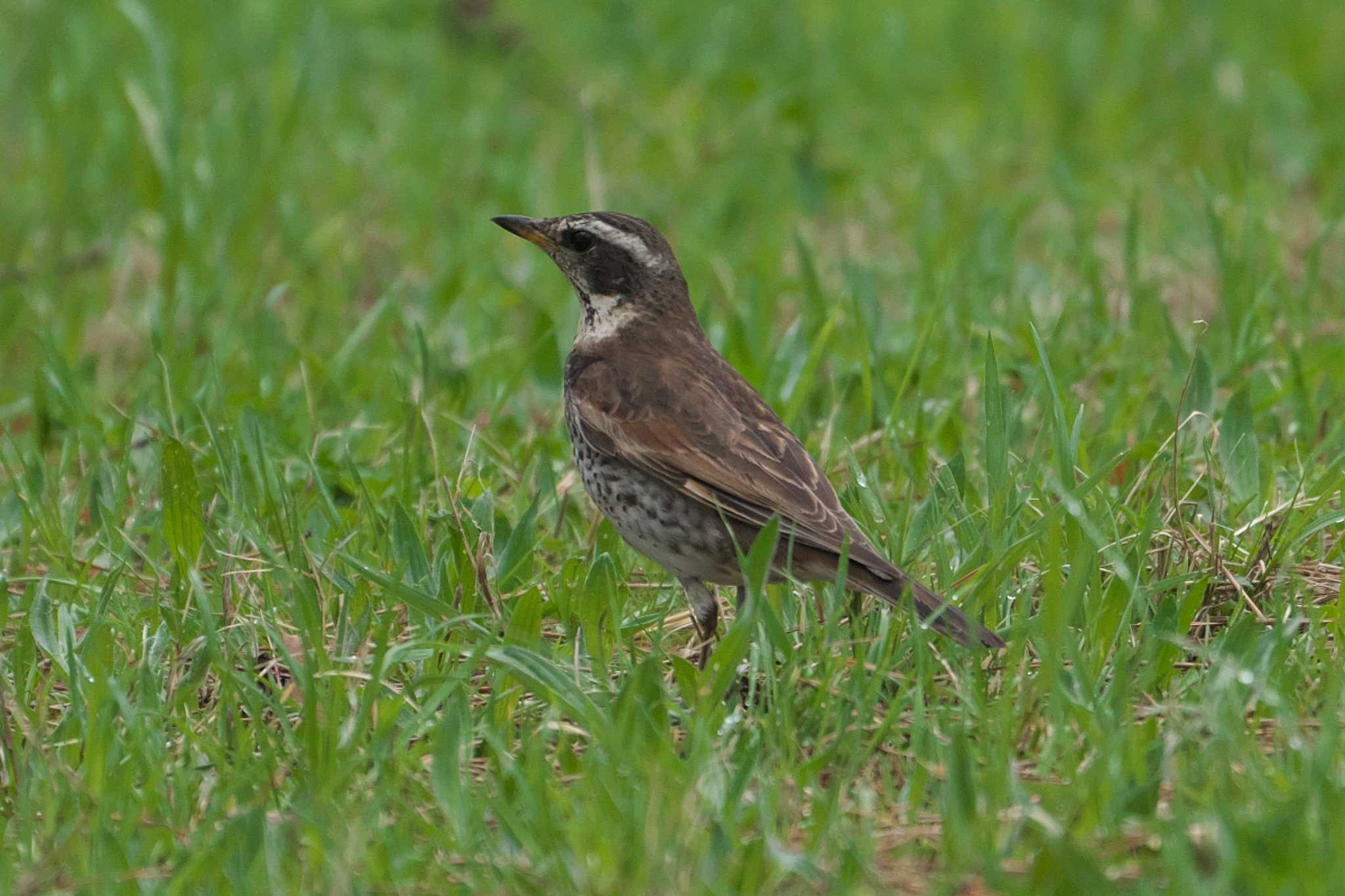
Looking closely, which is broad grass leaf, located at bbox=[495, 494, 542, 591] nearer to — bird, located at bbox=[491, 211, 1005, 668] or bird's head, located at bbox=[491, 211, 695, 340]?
bird, located at bbox=[491, 211, 1005, 668]

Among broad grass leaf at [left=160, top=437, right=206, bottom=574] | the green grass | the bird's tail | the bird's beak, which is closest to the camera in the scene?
the green grass

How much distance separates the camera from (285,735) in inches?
169

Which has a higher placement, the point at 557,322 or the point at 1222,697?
the point at 1222,697

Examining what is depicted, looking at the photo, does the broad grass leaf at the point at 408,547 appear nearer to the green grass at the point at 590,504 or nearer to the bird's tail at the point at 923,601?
the green grass at the point at 590,504

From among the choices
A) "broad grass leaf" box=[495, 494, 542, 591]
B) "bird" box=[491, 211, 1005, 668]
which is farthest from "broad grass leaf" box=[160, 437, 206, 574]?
"bird" box=[491, 211, 1005, 668]

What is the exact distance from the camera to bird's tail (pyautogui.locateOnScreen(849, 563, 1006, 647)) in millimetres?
4473

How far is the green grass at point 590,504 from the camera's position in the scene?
386 centimetres

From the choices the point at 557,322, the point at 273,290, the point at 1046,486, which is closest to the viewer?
the point at 1046,486

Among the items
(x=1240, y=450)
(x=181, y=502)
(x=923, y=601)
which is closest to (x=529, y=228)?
(x=181, y=502)

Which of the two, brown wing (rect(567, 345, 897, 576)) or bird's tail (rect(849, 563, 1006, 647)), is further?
brown wing (rect(567, 345, 897, 576))

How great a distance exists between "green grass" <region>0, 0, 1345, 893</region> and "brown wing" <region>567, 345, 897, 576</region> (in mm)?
303

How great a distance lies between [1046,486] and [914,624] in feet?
4.30

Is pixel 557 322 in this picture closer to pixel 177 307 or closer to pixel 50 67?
pixel 177 307

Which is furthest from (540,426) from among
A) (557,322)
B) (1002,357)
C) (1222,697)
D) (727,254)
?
(1222,697)
